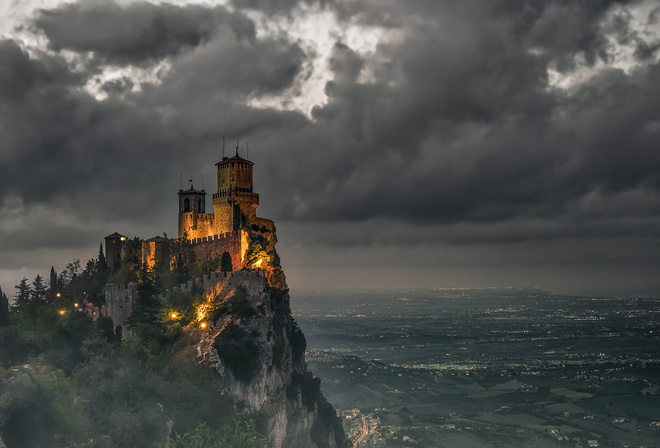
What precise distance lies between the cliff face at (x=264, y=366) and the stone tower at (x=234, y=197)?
10.6 m

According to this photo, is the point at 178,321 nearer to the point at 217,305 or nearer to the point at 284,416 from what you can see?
the point at 217,305

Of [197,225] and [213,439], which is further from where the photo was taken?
[197,225]

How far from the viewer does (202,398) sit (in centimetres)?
5416

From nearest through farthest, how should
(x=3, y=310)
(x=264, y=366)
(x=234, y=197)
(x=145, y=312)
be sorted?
(x=3, y=310) < (x=145, y=312) < (x=264, y=366) < (x=234, y=197)

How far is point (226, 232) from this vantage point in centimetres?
7331

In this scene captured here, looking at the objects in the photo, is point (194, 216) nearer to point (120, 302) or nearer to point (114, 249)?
point (114, 249)

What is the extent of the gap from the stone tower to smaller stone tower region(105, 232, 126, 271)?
39.1ft

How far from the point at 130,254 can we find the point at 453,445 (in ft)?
269

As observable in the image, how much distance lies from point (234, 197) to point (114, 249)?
15993 mm

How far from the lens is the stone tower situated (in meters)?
74.9

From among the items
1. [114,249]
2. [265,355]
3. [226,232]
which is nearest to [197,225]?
[226,232]

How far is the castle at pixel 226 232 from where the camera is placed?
70.6 meters

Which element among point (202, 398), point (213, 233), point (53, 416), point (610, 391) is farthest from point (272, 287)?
point (610, 391)

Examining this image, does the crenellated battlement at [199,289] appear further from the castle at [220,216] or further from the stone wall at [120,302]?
the castle at [220,216]
